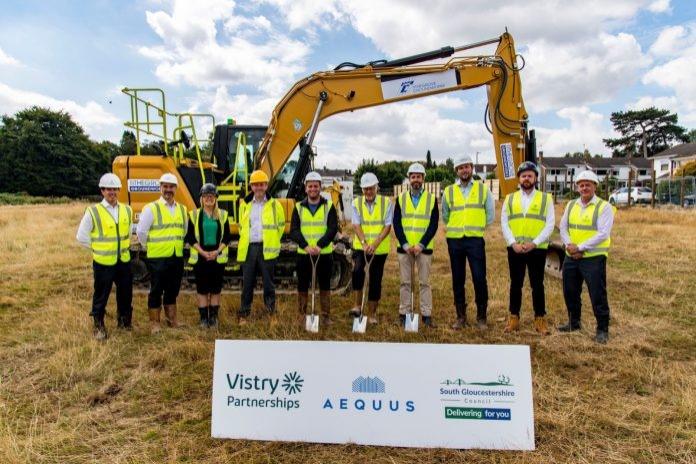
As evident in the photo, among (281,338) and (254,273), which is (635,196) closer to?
(254,273)

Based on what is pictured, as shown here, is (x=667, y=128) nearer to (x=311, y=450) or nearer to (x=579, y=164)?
(x=579, y=164)

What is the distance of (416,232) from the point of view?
19.0 ft

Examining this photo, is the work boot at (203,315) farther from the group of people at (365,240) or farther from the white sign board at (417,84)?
the white sign board at (417,84)

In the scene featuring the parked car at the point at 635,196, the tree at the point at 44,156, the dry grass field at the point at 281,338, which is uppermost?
the tree at the point at 44,156

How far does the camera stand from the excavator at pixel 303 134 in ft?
23.0

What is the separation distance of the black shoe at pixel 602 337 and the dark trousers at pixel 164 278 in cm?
503

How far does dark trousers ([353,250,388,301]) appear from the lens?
19.6ft

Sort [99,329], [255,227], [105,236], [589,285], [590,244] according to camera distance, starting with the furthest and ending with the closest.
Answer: [255,227] < [99,329] < [105,236] < [589,285] < [590,244]

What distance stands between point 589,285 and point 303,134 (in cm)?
469

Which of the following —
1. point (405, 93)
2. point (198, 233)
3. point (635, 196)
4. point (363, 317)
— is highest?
point (405, 93)

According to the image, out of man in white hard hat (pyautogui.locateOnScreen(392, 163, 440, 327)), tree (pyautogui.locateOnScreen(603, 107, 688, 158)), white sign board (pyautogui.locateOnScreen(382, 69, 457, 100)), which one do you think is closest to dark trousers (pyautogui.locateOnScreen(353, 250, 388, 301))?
man in white hard hat (pyautogui.locateOnScreen(392, 163, 440, 327))

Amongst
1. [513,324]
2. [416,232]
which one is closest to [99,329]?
[416,232]

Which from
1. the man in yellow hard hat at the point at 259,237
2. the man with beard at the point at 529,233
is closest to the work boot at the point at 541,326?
the man with beard at the point at 529,233

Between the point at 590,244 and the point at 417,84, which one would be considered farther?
the point at 417,84
